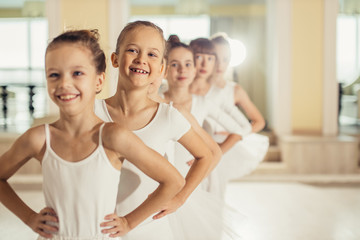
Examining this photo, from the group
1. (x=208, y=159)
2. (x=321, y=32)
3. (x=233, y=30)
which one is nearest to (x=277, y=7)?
(x=321, y=32)

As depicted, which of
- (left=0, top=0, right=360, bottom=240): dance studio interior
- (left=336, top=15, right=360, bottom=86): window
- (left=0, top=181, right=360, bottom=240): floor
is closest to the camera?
(left=0, top=181, right=360, bottom=240): floor

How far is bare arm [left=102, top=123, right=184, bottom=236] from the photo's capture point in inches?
38.4

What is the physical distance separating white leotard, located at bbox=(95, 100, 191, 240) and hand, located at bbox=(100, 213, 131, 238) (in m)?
0.15

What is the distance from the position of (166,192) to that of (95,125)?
0.74 feet

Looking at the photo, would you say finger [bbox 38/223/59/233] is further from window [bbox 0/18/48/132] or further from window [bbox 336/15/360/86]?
window [bbox 0/18/48/132]

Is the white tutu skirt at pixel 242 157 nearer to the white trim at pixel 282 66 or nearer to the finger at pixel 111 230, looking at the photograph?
the finger at pixel 111 230

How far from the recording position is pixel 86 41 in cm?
100

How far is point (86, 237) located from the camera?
1.00 m

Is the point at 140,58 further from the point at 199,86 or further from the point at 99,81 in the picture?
the point at 199,86

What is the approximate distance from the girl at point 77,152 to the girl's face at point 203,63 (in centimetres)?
128

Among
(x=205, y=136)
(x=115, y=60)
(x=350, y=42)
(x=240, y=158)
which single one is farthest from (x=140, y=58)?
(x=350, y=42)

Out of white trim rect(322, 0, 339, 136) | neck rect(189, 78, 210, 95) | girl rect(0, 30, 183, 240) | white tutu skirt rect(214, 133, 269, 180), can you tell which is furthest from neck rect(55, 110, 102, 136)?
white trim rect(322, 0, 339, 136)

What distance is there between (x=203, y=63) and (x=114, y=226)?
139cm

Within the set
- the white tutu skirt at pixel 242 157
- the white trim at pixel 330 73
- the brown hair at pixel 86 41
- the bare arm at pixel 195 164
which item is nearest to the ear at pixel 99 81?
the brown hair at pixel 86 41
